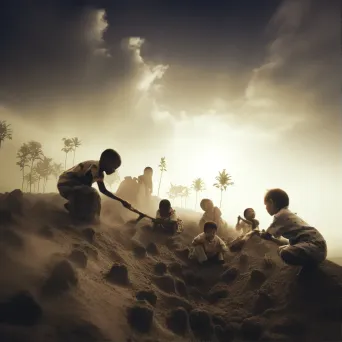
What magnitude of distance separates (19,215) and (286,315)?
463 cm

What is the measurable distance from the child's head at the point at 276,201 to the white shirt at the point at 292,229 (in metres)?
0.12

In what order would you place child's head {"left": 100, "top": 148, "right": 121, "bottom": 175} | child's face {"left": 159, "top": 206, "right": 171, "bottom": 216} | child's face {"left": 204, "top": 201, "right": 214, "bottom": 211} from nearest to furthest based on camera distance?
child's head {"left": 100, "top": 148, "right": 121, "bottom": 175}
child's face {"left": 159, "top": 206, "right": 171, "bottom": 216}
child's face {"left": 204, "top": 201, "right": 214, "bottom": 211}

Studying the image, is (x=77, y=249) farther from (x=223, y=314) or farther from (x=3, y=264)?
(x=223, y=314)

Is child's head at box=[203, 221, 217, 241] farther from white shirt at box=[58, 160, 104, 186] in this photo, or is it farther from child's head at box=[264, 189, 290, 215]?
white shirt at box=[58, 160, 104, 186]

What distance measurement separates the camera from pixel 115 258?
16.2ft

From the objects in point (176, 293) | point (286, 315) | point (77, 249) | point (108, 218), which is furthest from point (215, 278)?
point (108, 218)

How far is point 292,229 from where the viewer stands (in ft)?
14.9

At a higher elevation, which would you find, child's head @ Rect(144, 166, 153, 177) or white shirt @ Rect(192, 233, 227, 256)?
child's head @ Rect(144, 166, 153, 177)

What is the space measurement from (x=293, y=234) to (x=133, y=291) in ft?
9.49

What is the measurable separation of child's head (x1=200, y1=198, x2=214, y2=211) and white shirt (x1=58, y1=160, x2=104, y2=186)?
4806 millimetres

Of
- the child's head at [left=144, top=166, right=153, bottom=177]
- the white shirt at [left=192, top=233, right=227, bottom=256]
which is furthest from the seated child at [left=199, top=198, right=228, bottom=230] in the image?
the child's head at [left=144, top=166, right=153, bottom=177]

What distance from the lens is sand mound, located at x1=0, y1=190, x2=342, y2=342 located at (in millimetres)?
2684

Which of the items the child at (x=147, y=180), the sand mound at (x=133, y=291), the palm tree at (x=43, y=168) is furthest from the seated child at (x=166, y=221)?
the palm tree at (x=43, y=168)

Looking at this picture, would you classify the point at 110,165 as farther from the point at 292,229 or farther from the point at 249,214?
the point at 249,214
